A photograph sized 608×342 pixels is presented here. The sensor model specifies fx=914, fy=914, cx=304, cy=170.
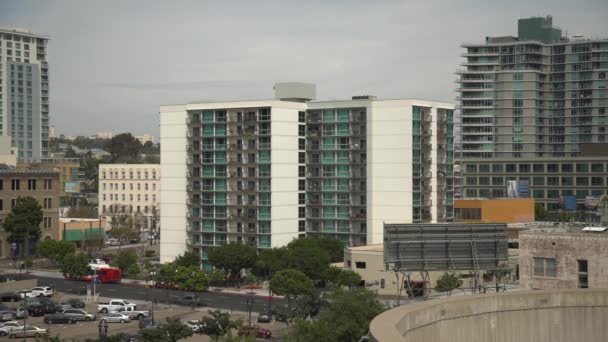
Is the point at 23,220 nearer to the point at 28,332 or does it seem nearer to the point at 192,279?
the point at 192,279

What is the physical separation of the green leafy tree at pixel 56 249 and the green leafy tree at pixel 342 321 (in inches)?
2355

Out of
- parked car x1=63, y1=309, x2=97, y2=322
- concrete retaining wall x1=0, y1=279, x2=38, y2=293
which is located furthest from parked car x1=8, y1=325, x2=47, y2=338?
concrete retaining wall x1=0, y1=279, x2=38, y2=293

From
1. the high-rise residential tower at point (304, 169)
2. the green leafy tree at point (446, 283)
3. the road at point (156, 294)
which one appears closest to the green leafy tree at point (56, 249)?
the road at point (156, 294)

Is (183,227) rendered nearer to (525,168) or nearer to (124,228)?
(124,228)

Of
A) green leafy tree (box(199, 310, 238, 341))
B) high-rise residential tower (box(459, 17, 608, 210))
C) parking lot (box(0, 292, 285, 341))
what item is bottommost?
parking lot (box(0, 292, 285, 341))

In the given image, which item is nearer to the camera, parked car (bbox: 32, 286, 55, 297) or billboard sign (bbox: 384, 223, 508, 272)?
billboard sign (bbox: 384, 223, 508, 272)

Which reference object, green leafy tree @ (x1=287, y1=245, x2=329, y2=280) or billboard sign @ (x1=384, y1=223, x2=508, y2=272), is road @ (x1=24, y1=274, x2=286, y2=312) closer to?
green leafy tree @ (x1=287, y1=245, x2=329, y2=280)

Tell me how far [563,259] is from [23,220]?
78.5m

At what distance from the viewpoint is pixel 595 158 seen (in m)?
152

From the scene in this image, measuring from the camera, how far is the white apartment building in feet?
538

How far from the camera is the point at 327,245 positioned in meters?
98.1

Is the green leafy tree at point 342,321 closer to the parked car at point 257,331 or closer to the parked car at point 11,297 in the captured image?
the parked car at point 257,331

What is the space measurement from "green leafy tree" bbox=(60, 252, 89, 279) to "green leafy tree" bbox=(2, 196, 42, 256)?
593 inches

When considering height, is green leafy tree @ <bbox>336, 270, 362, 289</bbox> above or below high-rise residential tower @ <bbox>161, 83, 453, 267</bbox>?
below
